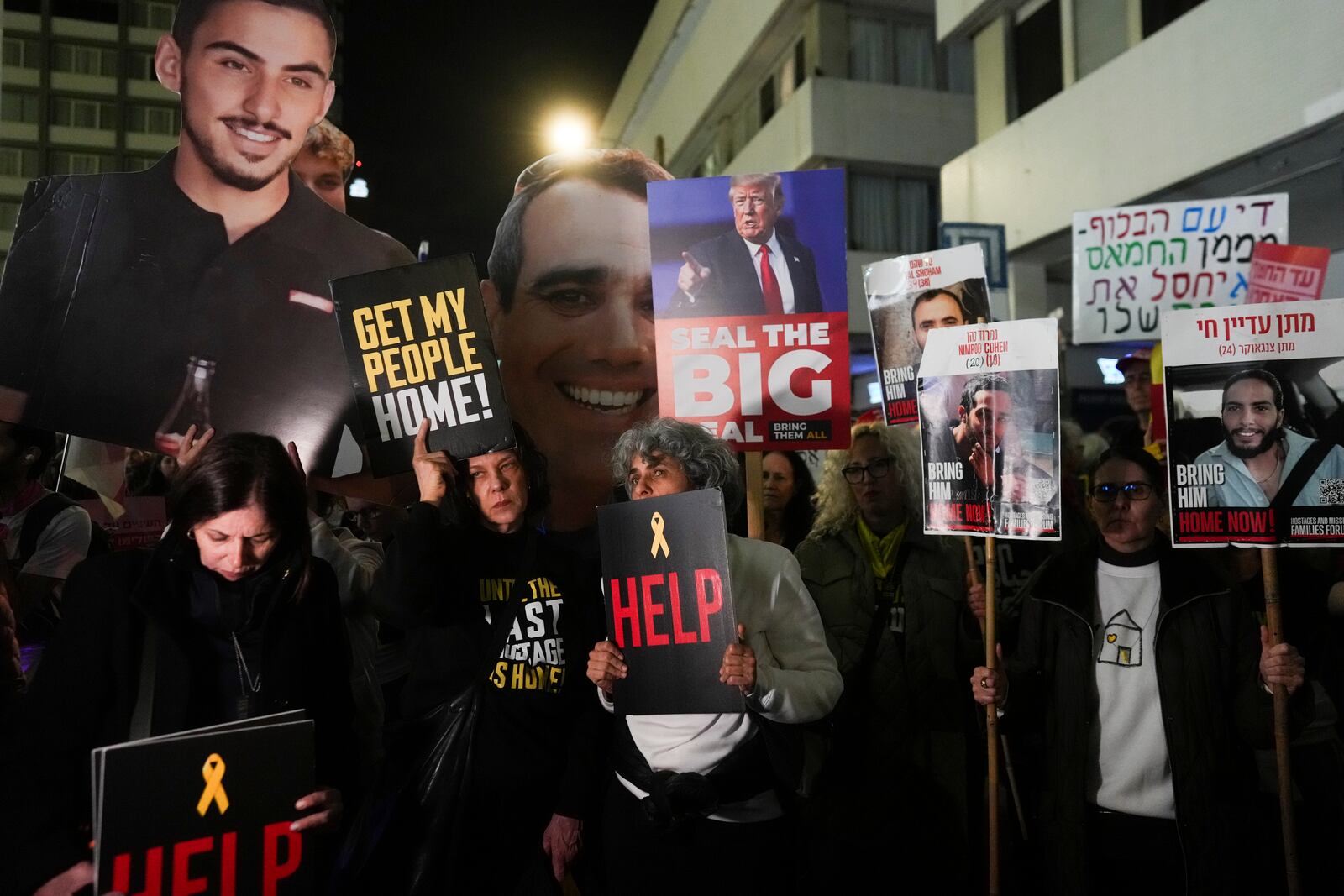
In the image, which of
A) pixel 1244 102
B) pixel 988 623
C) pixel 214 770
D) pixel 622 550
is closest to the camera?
pixel 214 770

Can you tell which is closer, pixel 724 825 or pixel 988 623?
pixel 724 825

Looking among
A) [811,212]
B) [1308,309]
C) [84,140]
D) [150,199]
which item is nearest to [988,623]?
[1308,309]

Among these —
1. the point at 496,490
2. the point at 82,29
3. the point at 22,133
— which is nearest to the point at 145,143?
the point at 22,133

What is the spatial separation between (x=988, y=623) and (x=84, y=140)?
1386 inches

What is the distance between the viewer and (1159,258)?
552cm

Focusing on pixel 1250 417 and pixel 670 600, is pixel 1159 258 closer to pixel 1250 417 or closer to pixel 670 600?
pixel 1250 417

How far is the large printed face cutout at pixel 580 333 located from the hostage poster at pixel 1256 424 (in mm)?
2218

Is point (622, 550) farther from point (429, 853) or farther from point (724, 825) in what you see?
point (429, 853)

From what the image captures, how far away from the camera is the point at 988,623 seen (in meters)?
3.28

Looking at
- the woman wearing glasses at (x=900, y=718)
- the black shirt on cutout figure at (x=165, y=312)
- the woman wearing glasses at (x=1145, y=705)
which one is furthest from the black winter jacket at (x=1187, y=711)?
the black shirt on cutout figure at (x=165, y=312)

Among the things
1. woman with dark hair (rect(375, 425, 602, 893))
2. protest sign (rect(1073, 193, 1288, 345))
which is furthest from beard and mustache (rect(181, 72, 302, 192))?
protest sign (rect(1073, 193, 1288, 345))

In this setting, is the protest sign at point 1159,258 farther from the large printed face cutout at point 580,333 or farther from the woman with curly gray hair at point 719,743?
the woman with curly gray hair at point 719,743

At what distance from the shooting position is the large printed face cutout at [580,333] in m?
4.48

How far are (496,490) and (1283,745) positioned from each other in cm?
250
